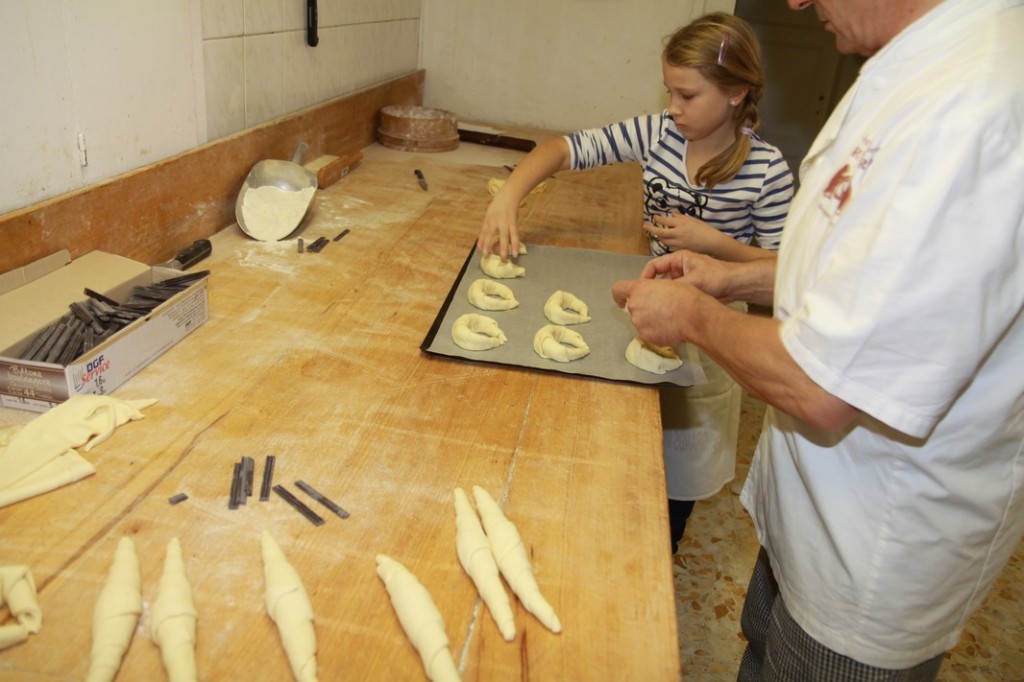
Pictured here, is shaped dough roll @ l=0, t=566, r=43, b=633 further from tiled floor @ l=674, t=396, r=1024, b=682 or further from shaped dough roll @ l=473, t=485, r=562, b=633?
tiled floor @ l=674, t=396, r=1024, b=682

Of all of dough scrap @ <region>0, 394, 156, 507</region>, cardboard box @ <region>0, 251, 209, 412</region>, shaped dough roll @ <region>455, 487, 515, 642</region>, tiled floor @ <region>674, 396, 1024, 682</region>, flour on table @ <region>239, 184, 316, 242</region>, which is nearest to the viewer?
shaped dough roll @ <region>455, 487, 515, 642</region>

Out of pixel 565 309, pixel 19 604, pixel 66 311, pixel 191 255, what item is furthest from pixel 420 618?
pixel 191 255

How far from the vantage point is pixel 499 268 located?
68.7 inches

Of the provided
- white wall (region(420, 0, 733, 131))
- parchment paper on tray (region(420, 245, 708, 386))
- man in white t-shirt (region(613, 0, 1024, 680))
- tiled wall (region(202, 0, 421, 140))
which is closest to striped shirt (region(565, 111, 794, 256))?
parchment paper on tray (region(420, 245, 708, 386))

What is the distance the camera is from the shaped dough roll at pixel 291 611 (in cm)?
72

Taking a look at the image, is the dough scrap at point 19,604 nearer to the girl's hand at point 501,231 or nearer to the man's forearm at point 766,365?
the man's forearm at point 766,365

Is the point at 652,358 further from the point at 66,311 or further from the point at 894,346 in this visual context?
the point at 66,311

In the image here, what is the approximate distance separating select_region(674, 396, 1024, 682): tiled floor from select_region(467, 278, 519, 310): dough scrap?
1.03 metres

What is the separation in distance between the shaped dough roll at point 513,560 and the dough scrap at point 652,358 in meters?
0.53

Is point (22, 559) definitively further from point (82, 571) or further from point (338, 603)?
point (338, 603)

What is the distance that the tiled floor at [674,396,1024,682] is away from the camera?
1.95 meters

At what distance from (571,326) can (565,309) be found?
9 centimetres

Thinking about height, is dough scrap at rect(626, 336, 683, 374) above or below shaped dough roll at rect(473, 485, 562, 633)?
above

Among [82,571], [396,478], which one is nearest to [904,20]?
[396,478]
